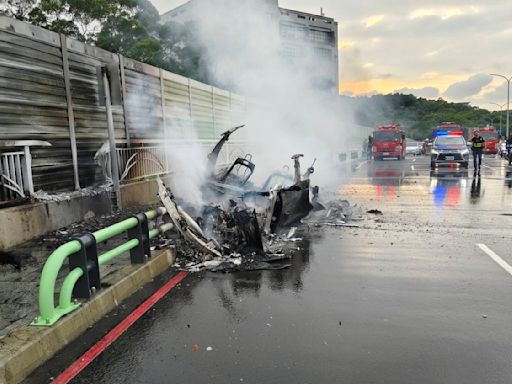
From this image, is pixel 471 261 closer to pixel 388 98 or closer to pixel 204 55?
pixel 204 55

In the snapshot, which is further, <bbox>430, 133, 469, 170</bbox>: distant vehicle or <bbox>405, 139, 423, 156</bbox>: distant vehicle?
<bbox>405, 139, 423, 156</bbox>: distant vehicle

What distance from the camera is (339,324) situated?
379 cm

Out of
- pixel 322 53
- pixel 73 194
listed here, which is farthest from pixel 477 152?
pixel 73 194

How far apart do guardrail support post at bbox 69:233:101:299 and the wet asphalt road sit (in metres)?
0.59

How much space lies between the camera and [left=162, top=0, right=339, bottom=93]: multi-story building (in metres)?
15.9

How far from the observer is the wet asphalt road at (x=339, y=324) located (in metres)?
3.05

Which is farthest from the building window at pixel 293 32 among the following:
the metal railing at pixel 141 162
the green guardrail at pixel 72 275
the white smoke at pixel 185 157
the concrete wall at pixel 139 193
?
the green guardrail at pixel 72 275

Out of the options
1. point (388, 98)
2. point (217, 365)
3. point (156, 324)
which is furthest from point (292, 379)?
point (388, 98)

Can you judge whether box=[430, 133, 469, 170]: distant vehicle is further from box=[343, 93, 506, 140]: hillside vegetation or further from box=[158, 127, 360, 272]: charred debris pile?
box=[158, 127, 360, 272]: charred debris pile

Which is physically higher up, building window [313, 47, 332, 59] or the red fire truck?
building window [313, 47, 332, 59]

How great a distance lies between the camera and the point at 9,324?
145 inches

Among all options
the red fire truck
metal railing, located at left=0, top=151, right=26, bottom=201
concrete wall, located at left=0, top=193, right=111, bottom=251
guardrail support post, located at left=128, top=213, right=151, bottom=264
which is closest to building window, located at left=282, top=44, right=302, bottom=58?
concrete wall, located at left=0, top=193, right=111, bottom=251

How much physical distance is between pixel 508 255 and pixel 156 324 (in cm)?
478

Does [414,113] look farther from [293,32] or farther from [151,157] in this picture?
[151,157]
